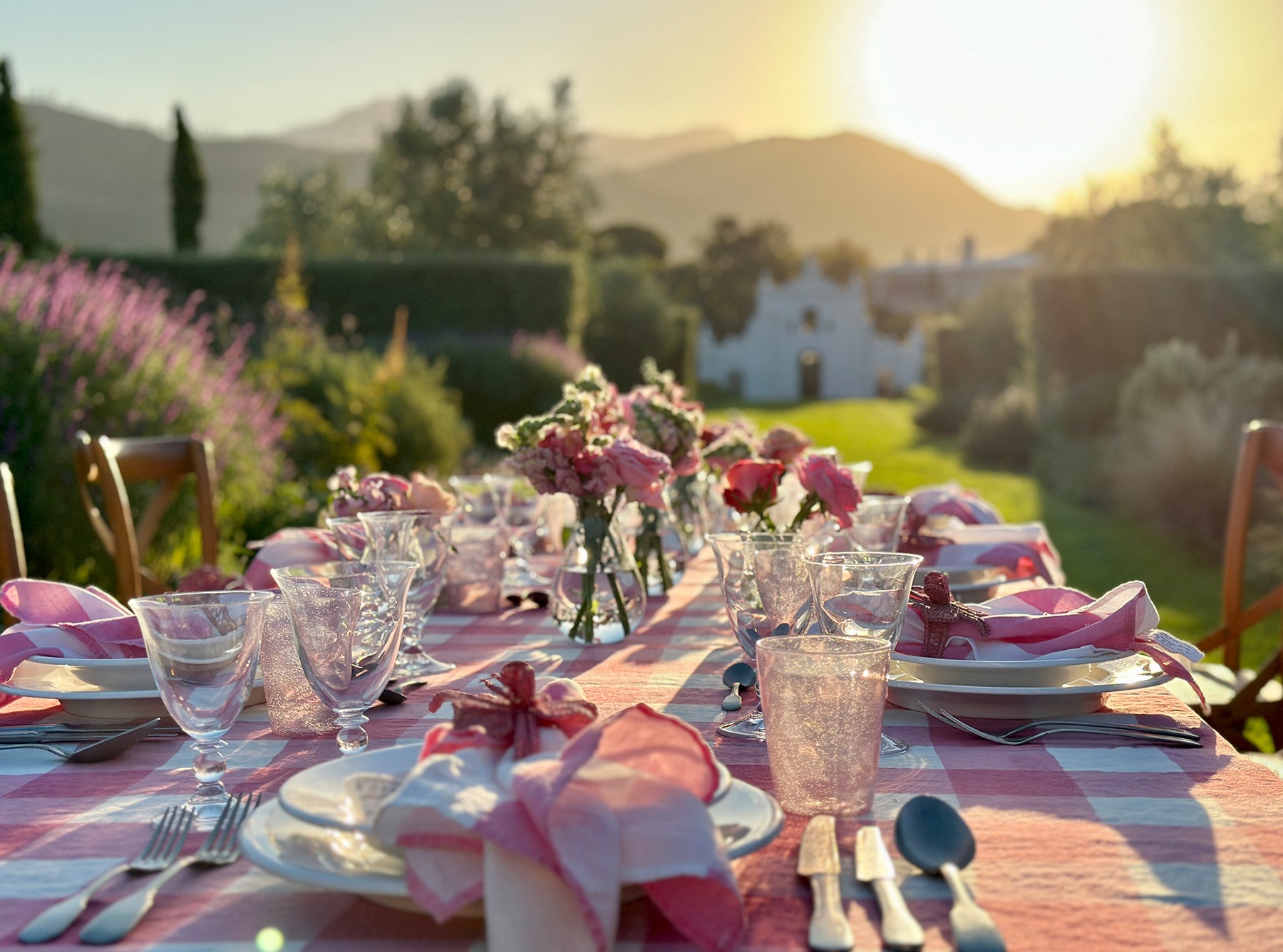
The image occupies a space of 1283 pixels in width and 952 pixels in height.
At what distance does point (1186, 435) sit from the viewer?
1017 centimetres

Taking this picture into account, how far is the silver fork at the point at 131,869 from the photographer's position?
0.88 meters

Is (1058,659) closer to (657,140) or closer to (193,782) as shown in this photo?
(193,782)

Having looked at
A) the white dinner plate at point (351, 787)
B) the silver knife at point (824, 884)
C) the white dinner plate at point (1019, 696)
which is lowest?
the white dinner plate at point (1019, 696)

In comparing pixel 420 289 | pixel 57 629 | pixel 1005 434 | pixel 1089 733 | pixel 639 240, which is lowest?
pixel 1005 434

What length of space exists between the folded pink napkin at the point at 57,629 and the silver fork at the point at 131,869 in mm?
530

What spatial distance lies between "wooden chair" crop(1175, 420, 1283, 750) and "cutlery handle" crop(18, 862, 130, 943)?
2.31m

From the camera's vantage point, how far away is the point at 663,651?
6.42 ft

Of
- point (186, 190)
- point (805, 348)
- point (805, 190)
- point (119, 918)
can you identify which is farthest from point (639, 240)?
point (805, 190)

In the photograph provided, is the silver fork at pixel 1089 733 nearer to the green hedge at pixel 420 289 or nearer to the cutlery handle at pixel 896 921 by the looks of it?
the cutlery handle at pixel 896 921

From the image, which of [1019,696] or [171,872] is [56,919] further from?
[1019,696]

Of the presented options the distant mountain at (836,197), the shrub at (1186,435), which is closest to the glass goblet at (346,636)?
the shrub at (1186,435)

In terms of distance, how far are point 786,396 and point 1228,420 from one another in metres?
36.4

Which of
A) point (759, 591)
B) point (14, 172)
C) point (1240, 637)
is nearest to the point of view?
point (759, 591)

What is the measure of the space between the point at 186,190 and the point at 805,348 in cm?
2764
